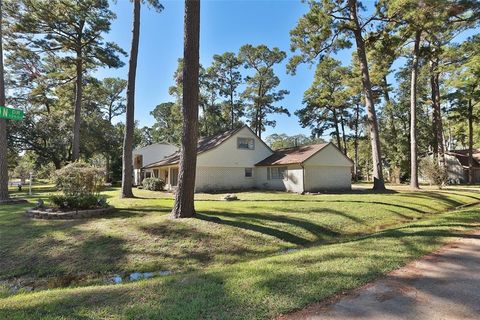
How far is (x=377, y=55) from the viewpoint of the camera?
22453 millimetres

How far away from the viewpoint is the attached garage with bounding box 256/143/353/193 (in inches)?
832

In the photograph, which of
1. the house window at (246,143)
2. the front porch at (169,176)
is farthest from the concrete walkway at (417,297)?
the front porch at (169,176)

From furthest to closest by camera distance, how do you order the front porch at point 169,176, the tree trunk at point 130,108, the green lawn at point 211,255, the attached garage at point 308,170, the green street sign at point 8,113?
the front porch at point 169,176
the attached garage at point 308,170
the tree trunk at point 130,108
the green street sign at point 8,113
the green lawn at point 211,255

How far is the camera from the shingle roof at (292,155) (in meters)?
21.5

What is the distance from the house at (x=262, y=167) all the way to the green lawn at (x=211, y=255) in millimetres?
7516

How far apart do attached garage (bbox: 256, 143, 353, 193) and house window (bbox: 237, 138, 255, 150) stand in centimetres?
178

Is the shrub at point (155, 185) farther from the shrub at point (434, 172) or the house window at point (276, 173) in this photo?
the shrub at point (434, 172)

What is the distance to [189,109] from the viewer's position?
9.64 metres

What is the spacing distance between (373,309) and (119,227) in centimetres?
776

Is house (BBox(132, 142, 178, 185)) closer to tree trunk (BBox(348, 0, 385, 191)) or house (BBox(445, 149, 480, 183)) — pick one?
tree trunk (BBox(348, 0, 385, 191))

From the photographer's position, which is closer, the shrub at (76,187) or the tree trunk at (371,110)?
the shrub at (76,187)

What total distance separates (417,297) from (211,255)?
15.8 ft

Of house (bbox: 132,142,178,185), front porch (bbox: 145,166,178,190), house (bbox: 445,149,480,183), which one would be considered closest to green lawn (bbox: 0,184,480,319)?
front porch (bbox: 145,166,178,190)

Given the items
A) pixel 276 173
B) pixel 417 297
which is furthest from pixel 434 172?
pixel 417 297
